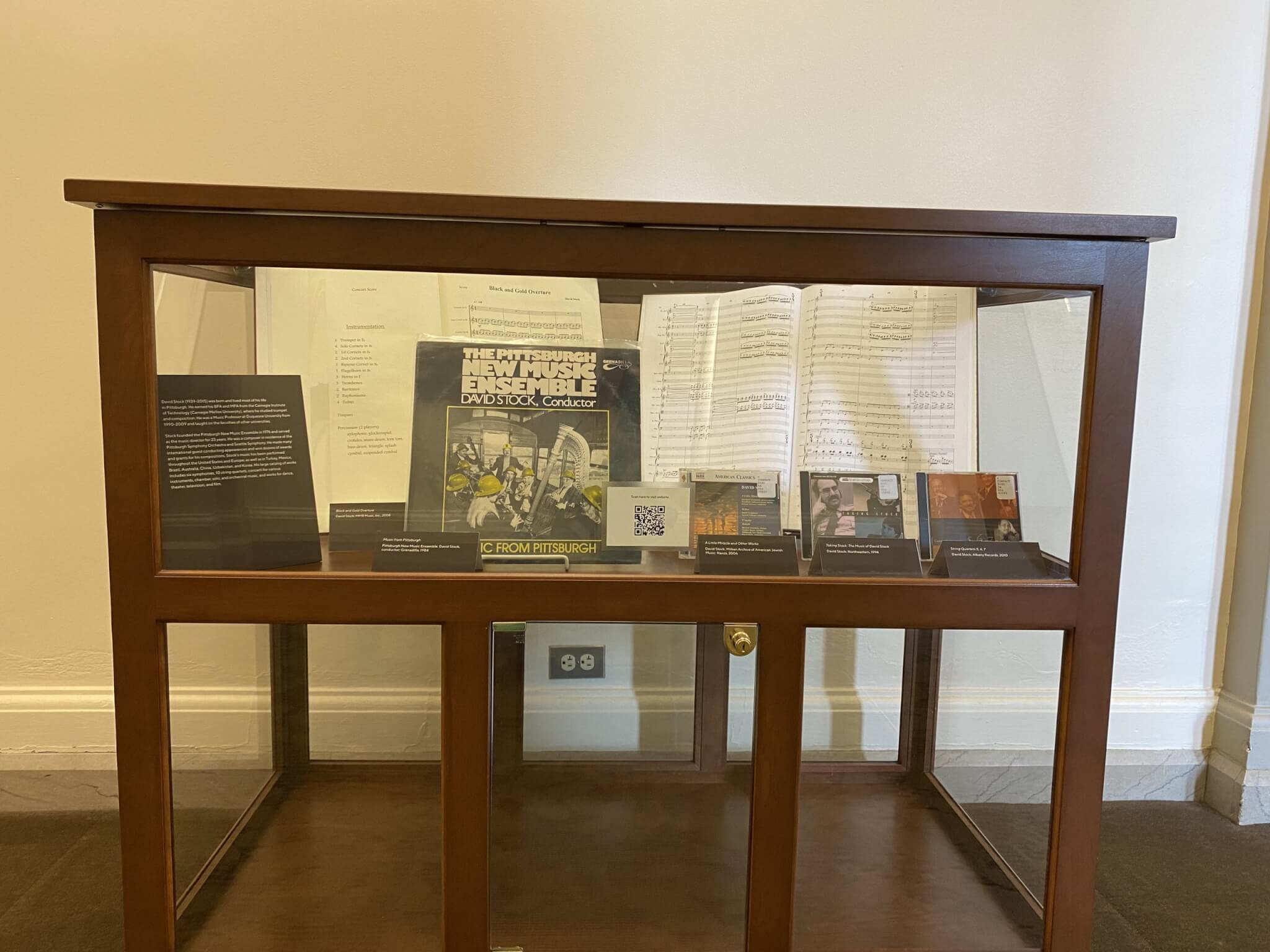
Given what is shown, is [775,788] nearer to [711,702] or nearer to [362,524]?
[711,702]

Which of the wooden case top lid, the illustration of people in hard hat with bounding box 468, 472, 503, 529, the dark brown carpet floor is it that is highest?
the wooden case top lid

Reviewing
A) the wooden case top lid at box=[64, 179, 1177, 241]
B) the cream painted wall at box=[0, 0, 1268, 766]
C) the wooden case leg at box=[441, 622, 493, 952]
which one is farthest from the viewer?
the cream painted wall at box=[0, 0, 1268, 766]

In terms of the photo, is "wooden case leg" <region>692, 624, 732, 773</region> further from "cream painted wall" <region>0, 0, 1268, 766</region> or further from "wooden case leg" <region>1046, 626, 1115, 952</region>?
"cream painted wall" <region>0, 0, 1268, 766</region>

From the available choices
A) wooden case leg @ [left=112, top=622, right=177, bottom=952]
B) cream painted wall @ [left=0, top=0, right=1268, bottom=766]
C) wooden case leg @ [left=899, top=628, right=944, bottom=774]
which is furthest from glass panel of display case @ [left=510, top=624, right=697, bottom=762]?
cream painted wall @ [left=0, top=0, right=1268, bottom=766]

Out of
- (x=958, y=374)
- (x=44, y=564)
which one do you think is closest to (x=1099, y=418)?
(x=958, y=374)

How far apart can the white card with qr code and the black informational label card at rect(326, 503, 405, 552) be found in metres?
0.28

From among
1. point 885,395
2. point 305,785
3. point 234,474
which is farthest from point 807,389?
point 305,785

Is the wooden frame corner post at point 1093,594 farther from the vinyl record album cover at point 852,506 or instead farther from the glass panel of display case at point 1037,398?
the vinyl record album cover at point 852,506

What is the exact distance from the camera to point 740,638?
109cm

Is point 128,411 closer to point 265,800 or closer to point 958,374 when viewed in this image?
point 265,800

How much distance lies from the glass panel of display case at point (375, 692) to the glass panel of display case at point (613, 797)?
0.10 m

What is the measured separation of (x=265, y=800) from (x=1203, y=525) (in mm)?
1889

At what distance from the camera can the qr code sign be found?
1121 millimetres

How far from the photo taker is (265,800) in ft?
3.79
